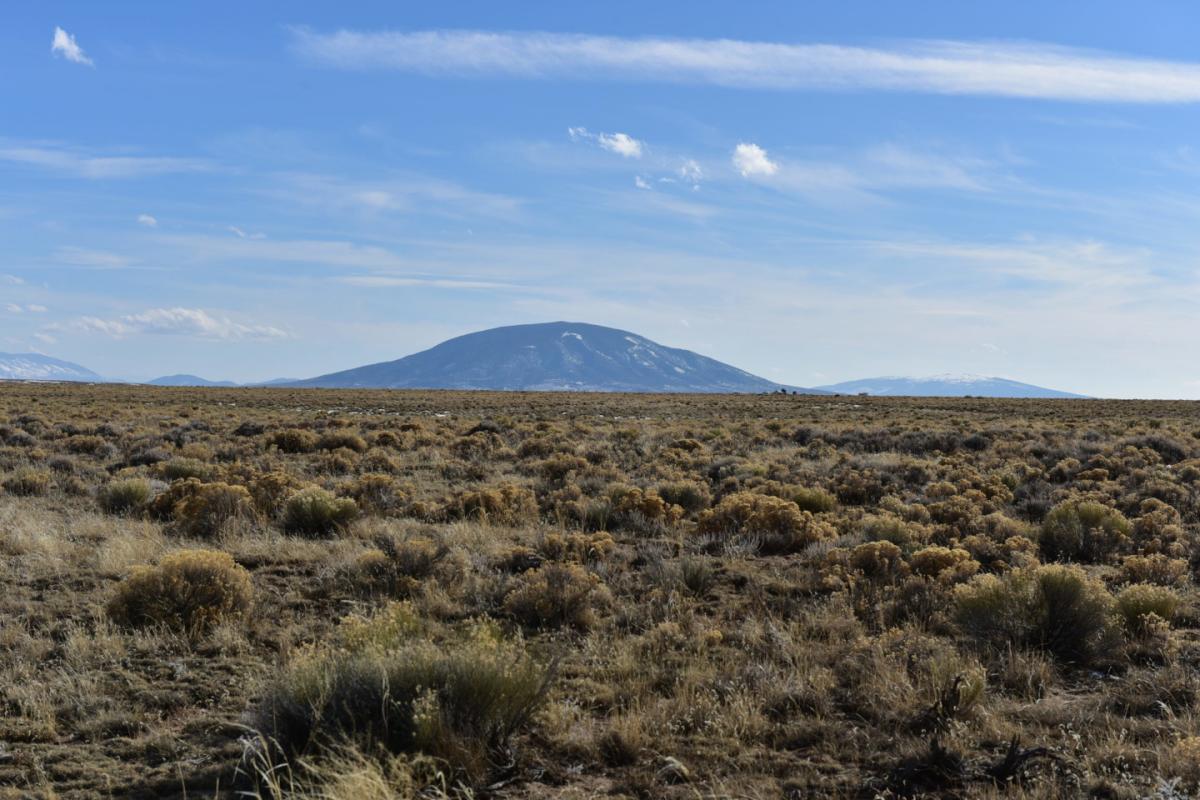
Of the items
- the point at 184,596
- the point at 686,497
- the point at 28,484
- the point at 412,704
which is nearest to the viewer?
the point at 412,704

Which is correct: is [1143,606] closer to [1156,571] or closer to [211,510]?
[1156,571]

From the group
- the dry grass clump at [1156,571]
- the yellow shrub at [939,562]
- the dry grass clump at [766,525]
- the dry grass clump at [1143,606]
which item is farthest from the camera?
the dry grass clump at [766,525]

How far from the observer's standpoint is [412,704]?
472cm

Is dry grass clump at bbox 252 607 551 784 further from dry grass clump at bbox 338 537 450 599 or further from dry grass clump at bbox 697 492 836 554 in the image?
dry grass clump at bbox 697 492 836 554

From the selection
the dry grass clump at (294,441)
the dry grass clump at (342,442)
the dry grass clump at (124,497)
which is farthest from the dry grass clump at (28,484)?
the dry grass clump at (342,442)

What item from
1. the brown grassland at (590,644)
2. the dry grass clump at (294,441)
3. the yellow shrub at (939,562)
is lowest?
the brown grassland at (590,644)

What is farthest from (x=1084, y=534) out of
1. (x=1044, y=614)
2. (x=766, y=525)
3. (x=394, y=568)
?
(x=394, y=568)

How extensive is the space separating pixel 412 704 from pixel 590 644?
2.32 meters

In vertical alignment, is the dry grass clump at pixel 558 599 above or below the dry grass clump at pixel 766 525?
below

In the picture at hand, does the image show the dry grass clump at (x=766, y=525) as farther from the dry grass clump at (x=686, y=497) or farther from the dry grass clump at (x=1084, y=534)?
the dry grass clump at (x=1084, y=534)

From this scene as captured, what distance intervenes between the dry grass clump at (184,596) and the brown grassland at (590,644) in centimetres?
3

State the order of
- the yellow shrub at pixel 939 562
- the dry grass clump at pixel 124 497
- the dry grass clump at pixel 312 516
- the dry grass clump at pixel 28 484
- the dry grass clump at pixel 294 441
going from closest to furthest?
the yellow shrub at pixel 939 562
the dry grass clump at pixel 312 516
the dry grass clump at pixel 124 497
the dry grass clump at pixel 28 484
the dry grass clump at pixel 294 441

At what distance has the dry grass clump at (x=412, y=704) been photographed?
180 inches

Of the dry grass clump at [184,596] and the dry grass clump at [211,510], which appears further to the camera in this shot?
A: the dry grass clump at [211,510]
